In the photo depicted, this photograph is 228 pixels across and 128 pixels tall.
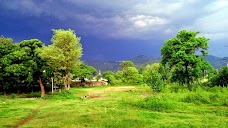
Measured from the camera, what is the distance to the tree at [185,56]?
6481cm

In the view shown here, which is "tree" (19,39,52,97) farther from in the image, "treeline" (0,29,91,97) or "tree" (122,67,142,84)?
"tree" (122,67,142,84)

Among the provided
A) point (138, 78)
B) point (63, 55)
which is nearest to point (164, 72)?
point (138, 78)

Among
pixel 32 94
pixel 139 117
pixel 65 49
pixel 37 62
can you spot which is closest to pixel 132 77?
pixel 65 49

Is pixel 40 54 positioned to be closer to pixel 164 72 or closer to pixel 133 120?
pixel 133 120

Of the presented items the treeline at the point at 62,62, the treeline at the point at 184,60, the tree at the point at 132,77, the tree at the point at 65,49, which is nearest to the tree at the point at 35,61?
the treeline at the point at 62,62

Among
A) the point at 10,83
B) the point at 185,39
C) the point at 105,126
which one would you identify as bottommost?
the point at 105,126

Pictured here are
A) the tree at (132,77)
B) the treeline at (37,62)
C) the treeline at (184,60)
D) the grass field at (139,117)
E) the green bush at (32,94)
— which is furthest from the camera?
the tree at (132,77)

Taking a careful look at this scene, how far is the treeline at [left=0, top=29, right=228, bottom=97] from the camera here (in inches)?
2589

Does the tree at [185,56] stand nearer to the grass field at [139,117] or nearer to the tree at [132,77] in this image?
the grass field at [139,117]

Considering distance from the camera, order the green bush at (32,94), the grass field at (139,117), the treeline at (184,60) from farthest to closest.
Result: the green bush at (32,94) → the treeline at (184,60) → the grass field at (139,117)

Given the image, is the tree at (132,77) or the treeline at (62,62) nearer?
the treeline at (62,62)

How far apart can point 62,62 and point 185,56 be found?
29.3m

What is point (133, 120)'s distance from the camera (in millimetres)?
31578

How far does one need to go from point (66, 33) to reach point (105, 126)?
4785 centimetres
